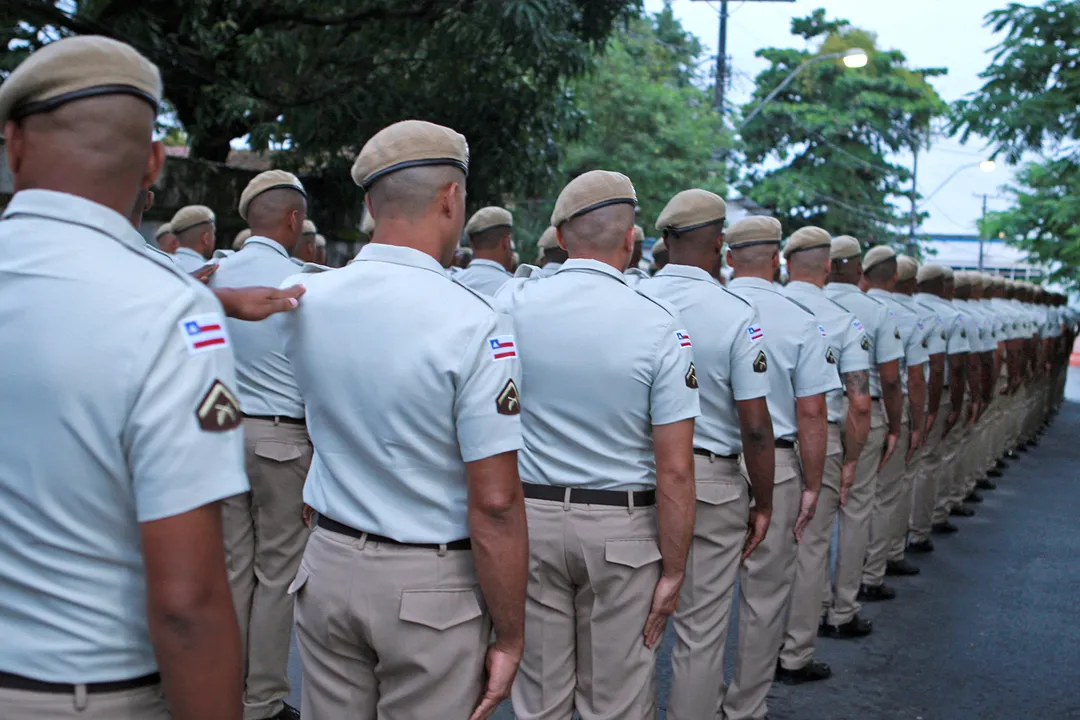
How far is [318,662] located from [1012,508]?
10.1 m

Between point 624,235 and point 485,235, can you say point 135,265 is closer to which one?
point 624,235

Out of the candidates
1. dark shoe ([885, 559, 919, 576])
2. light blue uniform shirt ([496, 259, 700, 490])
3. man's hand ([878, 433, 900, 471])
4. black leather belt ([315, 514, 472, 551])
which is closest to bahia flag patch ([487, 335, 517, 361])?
black leather belt ([315, 514, 472, 551])

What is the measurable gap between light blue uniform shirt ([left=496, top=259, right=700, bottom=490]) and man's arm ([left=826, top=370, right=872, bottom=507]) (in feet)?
8.53

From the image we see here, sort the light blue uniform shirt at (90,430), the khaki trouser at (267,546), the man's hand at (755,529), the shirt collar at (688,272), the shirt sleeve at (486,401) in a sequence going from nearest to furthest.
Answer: the light blue uniform shirt at (90,430) < the shirt sleeve at (486,401) < the shirt collar at (688,272) < the man's hand at (755,529) < the khaki trouser at (267,546)

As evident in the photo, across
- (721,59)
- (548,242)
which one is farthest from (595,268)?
(721,59)

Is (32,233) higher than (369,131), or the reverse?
(369,131)

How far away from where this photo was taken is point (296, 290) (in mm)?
2664

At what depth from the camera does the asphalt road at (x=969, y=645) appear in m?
5.41

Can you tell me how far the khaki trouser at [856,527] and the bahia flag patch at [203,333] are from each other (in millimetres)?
5290

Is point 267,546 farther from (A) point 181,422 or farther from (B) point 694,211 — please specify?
(A) point 181,422

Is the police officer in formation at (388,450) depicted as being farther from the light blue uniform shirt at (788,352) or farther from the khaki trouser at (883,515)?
the khaki trouser at (883,515)

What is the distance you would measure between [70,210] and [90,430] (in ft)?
1.18

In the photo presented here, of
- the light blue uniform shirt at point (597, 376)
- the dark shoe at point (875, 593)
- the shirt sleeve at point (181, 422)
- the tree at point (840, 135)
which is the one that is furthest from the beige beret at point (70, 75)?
the tree at point (840, 135)

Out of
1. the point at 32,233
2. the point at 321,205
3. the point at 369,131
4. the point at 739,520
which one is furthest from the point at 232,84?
the point at 32,233
